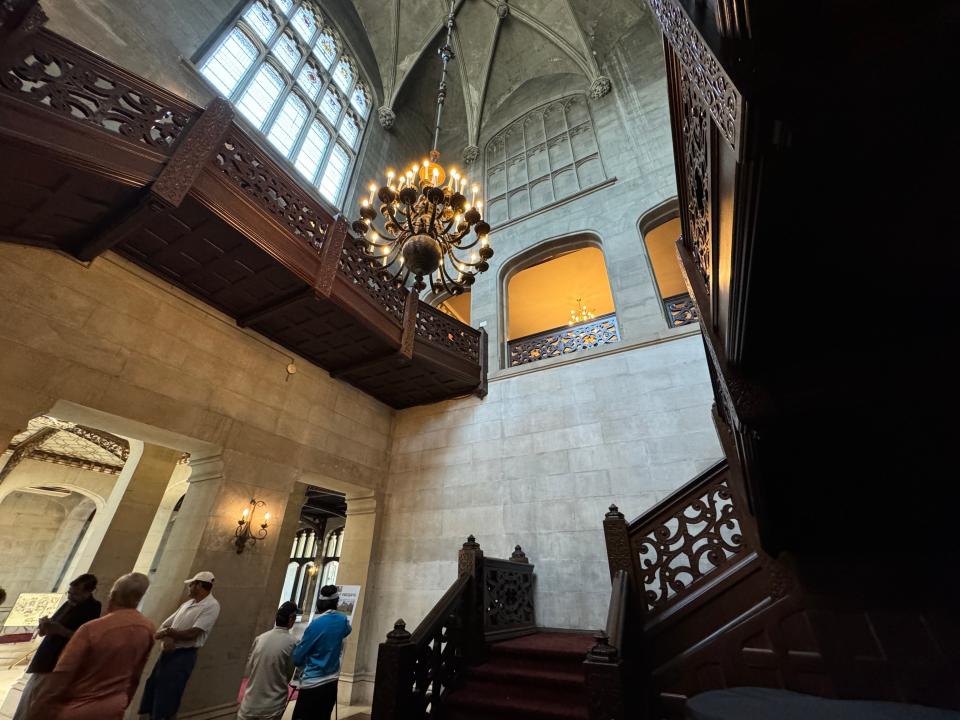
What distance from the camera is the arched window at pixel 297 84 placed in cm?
812

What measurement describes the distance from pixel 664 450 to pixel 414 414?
447cm

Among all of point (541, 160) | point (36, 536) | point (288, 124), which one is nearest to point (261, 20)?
point (288, 124)

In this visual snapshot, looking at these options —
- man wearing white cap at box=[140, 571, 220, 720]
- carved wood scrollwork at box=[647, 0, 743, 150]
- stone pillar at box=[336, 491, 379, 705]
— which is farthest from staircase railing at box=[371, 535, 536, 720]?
carved wood scrollwork at box=[647, 0, 743, 150]

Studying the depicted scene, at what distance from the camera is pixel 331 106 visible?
10734mm

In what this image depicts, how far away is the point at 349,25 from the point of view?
39.5 ft

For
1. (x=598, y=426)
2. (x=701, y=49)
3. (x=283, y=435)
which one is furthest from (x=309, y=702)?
(x=701, y=49)

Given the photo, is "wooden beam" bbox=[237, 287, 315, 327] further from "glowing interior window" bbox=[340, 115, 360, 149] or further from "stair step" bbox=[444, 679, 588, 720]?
"glowing interior window" bbox=[340, 115, 360, 149]

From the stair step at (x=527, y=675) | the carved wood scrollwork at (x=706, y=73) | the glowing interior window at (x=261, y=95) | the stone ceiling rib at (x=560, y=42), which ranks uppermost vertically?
the stone ceiling rib at (x=560, y=42)

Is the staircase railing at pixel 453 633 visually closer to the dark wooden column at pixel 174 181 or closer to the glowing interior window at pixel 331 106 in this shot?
the dark wooden column at pixel 174 181

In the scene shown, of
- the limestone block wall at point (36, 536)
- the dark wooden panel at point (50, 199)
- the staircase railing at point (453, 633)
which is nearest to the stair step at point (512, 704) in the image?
the staircase railing at point (453, 633)

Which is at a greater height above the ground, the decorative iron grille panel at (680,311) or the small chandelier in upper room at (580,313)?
the small chandelier in upper room at (580,313)

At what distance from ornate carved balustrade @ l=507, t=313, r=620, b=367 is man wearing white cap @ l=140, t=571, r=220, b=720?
554 cm

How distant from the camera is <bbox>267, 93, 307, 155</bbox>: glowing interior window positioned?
8648 millimetres

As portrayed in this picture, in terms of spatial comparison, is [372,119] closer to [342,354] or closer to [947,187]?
[342,354]
